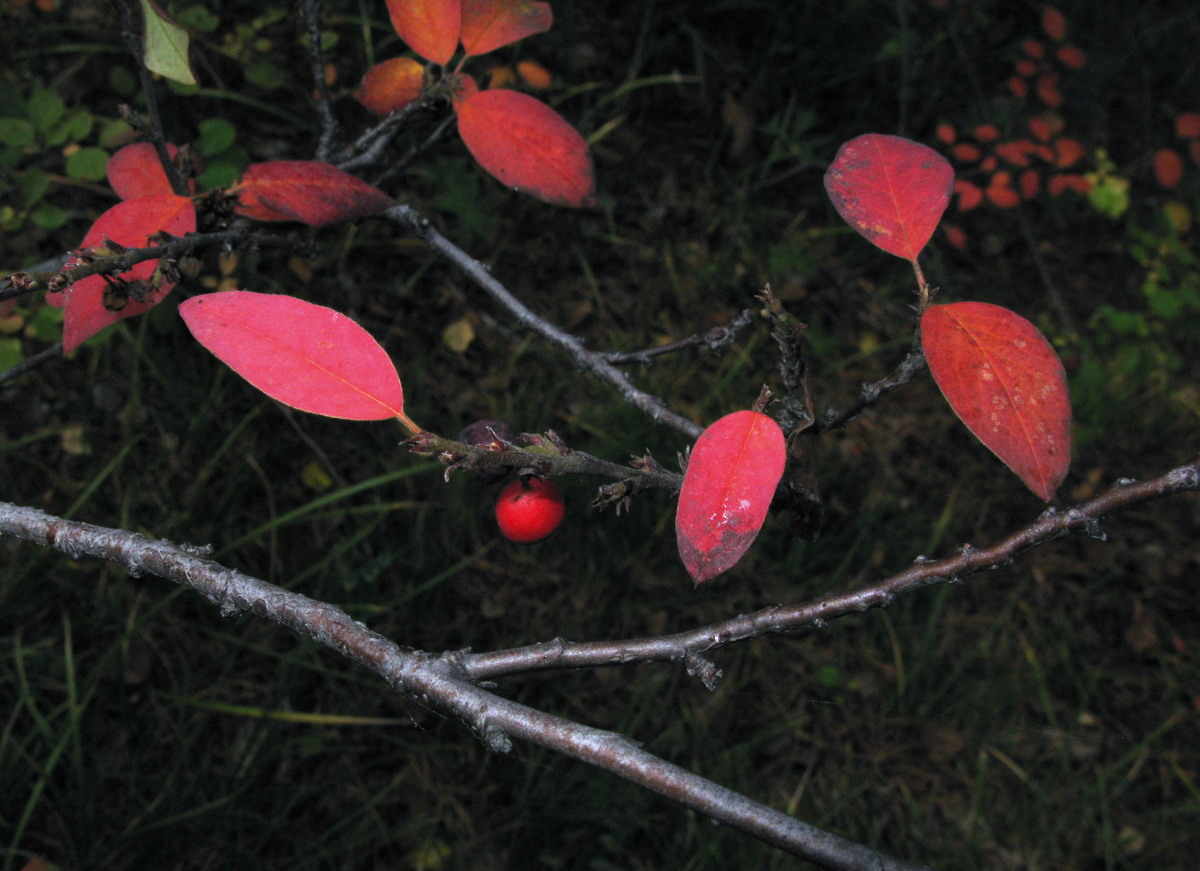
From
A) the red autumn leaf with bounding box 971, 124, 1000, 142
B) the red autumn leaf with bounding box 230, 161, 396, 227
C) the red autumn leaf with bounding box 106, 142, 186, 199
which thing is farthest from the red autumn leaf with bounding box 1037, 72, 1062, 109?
the red autumn leaf with bounding box 106, 142, 186, 199

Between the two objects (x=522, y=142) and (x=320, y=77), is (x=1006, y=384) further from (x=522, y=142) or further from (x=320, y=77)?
(x=320, y=77)

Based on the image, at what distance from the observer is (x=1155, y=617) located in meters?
2.45

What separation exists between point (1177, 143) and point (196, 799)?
3833 millimetres

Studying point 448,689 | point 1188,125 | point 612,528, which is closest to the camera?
point 448,689

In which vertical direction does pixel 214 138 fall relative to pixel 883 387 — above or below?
below

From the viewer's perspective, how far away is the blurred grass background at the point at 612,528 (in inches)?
71.7

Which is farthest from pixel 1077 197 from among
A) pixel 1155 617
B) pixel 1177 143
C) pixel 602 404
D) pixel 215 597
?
pixel 215 597

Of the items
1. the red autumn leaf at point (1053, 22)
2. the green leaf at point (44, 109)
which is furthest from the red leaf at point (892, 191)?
the red autumn leaf at point (1053, 22)

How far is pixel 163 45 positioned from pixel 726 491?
0.78 meters

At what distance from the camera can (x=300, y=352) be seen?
0.77 m

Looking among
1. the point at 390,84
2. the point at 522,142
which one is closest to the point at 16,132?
the point at 390,84

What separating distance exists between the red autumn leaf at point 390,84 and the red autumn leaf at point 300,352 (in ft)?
1.75

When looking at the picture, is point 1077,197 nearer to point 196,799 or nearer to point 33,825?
point 196,799

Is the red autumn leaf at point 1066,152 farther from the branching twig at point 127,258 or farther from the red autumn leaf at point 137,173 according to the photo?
the red autumn leaf at point 137,173
